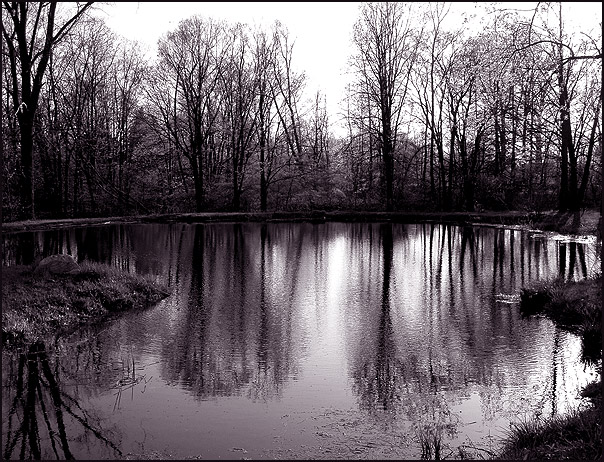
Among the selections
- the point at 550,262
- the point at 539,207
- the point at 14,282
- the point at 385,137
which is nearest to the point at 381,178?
the point at 385,137

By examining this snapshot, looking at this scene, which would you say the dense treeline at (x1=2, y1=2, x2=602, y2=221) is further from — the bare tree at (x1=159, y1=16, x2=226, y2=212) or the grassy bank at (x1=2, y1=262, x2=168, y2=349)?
the grassy bank at (x1=2, y1=262, x2=168, y2=349)

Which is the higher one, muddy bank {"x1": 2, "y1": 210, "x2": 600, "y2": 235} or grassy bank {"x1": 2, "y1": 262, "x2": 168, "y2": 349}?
muddy bank {"x1": 2, "y1": 210, "x2": 600, "y2": 235}

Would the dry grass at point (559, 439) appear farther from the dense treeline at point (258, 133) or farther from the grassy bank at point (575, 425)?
the dense treeline at point (258, 133)

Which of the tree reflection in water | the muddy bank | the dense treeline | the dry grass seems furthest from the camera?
the dense treeline

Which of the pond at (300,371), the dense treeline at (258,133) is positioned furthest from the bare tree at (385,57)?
the pond at (300,371)

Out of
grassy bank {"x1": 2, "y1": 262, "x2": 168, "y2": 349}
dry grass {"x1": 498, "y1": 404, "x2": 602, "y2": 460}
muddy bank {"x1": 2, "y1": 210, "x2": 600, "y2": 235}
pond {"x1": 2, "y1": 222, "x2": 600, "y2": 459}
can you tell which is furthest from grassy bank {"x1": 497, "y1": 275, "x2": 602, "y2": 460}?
muddy bank {"x1": 2, "y1": 210, "x2": 600, "y2": 235}

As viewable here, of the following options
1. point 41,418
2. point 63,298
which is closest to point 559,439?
point 41,418

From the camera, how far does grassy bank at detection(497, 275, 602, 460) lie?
5.47m

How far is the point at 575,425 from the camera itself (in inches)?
237

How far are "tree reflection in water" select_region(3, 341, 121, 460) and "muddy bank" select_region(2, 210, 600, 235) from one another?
795 inches

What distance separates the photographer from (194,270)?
59.1 feet

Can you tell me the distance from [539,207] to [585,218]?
14.7 feet

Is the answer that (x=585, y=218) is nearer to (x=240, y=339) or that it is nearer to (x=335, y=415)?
(x=240, y=339)

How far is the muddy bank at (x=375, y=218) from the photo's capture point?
27922 millimetres
